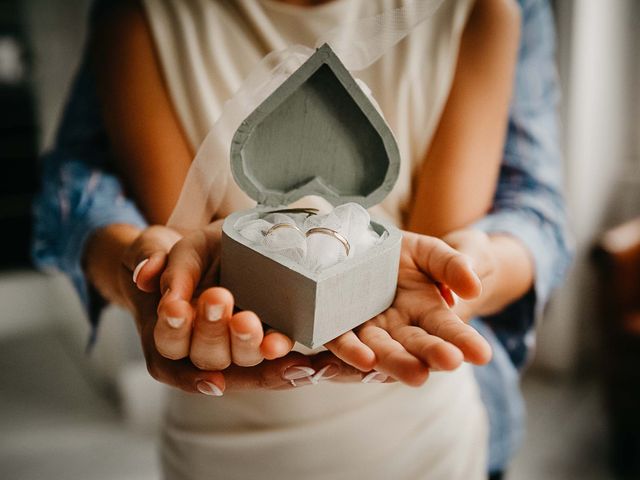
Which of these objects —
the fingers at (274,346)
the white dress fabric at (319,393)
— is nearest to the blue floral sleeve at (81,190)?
the white dress fabric at (319,393)

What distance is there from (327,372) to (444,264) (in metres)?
0.11

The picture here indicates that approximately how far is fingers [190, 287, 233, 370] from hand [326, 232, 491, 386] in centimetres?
8

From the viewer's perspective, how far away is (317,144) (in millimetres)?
459

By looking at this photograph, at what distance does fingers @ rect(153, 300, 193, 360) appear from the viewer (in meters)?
0.36

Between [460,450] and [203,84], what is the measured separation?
16.8 inches

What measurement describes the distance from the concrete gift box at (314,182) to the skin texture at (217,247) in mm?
20

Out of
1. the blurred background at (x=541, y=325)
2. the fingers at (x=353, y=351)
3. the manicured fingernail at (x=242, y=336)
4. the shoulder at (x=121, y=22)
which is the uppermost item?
the shoulder at (x=121, y=22)

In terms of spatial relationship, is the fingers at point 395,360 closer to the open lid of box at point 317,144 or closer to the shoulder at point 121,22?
the open lid of box at point 317,144

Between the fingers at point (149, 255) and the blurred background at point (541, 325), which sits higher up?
the fingers at point (149, 255)

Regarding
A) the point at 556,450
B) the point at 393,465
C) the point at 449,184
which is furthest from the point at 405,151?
the point at 556,450

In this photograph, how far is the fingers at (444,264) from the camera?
16.1 inches

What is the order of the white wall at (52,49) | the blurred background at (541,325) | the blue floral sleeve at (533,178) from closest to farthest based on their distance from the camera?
the blue floral sleeve at (533,178), the white wall at (52,49), the blurred background at (541,325)

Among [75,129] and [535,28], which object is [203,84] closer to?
[75,129]

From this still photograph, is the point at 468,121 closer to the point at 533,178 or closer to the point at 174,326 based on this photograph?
the point at 533,178
